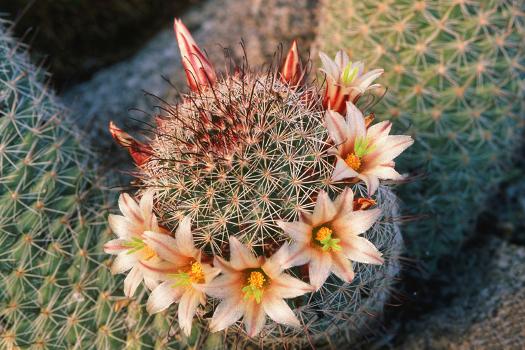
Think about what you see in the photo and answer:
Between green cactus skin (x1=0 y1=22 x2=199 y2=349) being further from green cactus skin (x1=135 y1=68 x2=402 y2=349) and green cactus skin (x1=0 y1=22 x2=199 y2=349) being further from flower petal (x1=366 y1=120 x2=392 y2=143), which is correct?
flower petal (x1=366 y1=120 x2=392 y2=143)

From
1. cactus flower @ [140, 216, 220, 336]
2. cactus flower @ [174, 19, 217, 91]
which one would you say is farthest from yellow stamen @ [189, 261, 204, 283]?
cactus flower @ [174, 19, 217, 91]

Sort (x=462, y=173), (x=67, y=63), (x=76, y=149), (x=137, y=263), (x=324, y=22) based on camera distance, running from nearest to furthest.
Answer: (x=137, y=263) → (x=76, y=149) → (x=462, y=173) → (x=324, y=22) → (x=67, y=63)

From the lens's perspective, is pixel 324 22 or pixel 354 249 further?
pixel 324 22

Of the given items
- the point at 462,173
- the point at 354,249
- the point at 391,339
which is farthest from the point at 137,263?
the point at 462,173

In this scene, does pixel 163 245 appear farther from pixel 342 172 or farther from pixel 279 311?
pixel 342 172

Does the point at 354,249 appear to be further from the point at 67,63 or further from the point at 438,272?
the point at 67,63

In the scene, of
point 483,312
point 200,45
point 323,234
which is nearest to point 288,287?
point 323,234

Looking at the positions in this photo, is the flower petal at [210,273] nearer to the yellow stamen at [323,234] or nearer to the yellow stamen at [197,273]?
the yellow stamen at [197,273]

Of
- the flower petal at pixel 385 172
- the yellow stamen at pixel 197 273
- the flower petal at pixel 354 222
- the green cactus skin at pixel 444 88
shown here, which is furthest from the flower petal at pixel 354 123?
the green cactus skin at pixel 444 88
